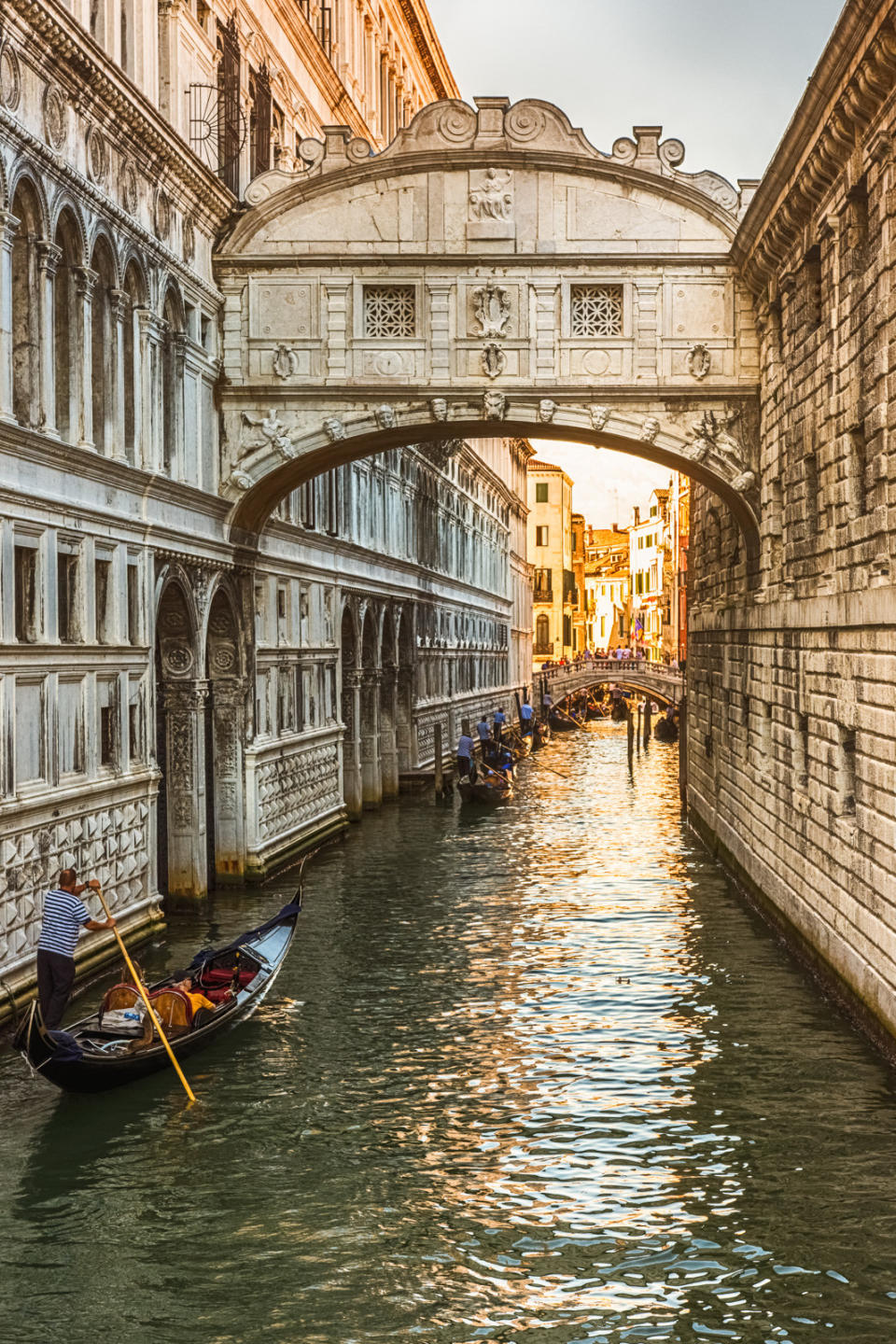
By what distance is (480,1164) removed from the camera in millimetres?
9852

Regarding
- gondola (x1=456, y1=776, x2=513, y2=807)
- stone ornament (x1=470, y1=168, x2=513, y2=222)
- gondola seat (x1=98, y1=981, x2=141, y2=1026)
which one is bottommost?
gondola (x1=456, y1=776, x2=513, y2=807)

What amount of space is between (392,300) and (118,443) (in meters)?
4.97

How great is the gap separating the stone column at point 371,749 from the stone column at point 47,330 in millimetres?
15718

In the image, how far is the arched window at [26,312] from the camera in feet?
42.3

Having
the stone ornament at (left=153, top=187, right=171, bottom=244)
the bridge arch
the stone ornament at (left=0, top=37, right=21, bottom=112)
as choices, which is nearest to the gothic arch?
the stone ornament at (left=0, top=37, right=21, bottom=112)

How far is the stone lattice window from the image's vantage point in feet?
62.3

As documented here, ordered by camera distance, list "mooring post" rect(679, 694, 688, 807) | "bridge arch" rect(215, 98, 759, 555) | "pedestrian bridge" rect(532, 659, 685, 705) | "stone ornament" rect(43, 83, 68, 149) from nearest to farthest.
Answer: "stone ornament" rect(43, 83, 68, 149) → "bridge arch" rect(215, 98, 759, 555) → "mooring post" rect(679, 694, 688, 807) → "pedestrian bridge" rect(532, 659, 685, 705)

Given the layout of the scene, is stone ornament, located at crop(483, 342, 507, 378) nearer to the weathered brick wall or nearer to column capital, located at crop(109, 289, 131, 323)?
the weathered brick wall

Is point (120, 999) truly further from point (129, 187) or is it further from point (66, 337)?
point (129, 187)

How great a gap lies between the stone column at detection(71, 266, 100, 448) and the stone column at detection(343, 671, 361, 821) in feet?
42.5

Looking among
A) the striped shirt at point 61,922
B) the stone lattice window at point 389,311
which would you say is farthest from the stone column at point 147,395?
the striped shirt at point 61,922

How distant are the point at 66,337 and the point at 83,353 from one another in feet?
0.91

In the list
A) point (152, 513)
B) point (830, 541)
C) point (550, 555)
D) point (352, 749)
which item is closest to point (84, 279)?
point (152, 513)

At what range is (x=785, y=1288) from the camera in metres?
7.95
